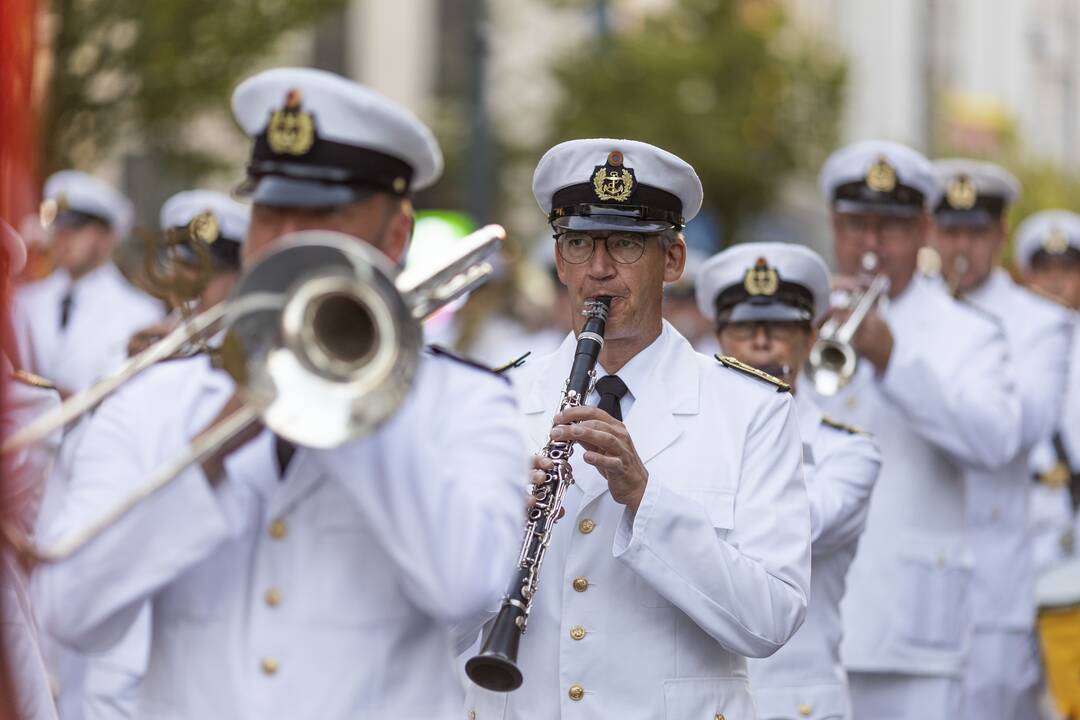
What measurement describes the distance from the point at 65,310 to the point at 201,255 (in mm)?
3847

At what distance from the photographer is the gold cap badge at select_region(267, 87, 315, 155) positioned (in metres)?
3.42

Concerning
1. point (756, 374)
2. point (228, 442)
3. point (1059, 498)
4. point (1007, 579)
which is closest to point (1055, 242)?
point (1059, 498)

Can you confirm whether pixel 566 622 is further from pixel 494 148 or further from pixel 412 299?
pixel 494 148

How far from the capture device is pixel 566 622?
14.3 ft

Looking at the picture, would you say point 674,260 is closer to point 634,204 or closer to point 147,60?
point 634,204

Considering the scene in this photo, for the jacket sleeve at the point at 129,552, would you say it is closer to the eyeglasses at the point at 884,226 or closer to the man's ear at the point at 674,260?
the man's ear at the point at 674,260

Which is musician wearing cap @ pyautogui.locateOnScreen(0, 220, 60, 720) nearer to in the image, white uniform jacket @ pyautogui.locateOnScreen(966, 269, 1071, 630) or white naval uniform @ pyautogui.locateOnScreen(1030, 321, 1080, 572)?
white uniform jacket @ pyautogui.locateOnScreen(966, 269, 1071, 630)

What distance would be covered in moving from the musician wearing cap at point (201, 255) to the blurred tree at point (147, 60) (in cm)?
613

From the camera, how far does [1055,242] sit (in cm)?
1121

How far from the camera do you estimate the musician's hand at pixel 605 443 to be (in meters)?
4.11

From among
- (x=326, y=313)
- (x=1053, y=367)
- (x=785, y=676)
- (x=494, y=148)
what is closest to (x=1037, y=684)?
(x=1053, y=367)

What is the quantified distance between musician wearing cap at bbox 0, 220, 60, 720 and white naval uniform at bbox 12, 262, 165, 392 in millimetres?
5396

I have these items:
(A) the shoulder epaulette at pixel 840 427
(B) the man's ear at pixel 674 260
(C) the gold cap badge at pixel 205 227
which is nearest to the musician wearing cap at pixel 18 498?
(B) the man's ear at pixel 674 260

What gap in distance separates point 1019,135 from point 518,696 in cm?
5200
